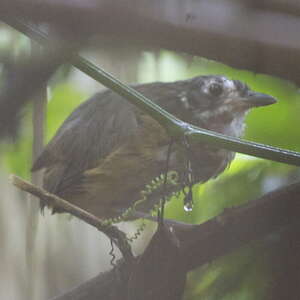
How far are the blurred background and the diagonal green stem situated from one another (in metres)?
0.02

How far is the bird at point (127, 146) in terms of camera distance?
0.77 metres

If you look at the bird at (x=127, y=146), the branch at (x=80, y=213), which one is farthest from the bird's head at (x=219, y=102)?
the branch at (x=80, y=213)

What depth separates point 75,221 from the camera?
30.1 inches

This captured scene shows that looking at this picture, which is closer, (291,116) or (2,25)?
(2,25)

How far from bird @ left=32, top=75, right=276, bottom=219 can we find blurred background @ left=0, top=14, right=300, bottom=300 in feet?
0.04

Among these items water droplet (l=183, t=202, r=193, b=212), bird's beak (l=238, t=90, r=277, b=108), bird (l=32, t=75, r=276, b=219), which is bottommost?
water droplet (l=183, t=202, r=193, b=212)

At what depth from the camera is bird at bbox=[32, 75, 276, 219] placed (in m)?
0.77

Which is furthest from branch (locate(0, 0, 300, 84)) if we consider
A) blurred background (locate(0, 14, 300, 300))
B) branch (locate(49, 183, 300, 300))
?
branch (locate(49, 183, 300, 300))

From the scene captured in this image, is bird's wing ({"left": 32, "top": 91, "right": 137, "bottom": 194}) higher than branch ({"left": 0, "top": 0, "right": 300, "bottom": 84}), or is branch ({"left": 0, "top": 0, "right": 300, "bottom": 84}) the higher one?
branch ({"left": 0, "top": 0, "right": 300, "bottom": 84})

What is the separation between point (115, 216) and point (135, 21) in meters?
0.22

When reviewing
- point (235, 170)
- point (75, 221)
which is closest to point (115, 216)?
point (75, 221)

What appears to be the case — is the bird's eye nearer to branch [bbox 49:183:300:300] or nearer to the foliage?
the foliage

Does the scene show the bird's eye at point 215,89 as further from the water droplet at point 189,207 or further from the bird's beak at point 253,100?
the water droplet at point 189,207

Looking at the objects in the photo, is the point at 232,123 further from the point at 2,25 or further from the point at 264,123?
the point at 2,25
